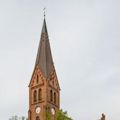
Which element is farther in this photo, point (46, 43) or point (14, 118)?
point (14, 118)

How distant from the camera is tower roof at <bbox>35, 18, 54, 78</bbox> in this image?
77.6 meters

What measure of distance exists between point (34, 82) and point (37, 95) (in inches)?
107

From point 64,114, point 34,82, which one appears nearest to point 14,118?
point 34,82

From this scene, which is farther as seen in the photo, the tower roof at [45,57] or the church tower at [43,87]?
the tower roof at [45,57]

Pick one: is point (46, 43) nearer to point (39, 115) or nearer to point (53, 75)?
point (53, 75)

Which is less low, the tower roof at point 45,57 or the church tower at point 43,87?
the tower roof at point 45,57

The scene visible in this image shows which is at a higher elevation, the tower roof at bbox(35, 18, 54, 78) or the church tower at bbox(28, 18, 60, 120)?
the tower roof at bbox(35, 18, 54, 78)

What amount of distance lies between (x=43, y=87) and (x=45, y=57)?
17.8 feet

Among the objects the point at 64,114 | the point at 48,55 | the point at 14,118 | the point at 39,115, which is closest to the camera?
the point at 64,114

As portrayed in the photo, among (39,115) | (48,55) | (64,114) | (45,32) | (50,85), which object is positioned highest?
(45,32)

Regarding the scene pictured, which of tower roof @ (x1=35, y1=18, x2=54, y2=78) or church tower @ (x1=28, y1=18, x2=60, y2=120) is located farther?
tower roof @ (x1=35, y1=18, x2=54, y2=78)

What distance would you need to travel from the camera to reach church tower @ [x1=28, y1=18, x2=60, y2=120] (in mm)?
75062

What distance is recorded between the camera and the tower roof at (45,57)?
77588mm

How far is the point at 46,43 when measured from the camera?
80.9 meters
